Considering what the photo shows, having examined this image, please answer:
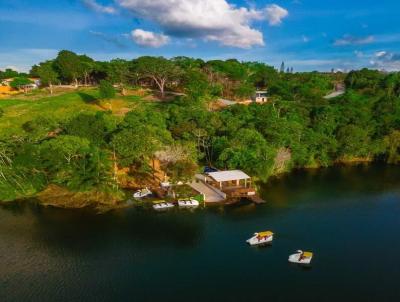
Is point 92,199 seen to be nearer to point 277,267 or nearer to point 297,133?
point 277,267

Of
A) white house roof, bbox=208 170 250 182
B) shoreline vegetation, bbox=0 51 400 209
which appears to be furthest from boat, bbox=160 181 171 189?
white house roof, bbox=208 170 250 182

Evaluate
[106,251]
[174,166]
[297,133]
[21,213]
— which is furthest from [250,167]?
[21,213]

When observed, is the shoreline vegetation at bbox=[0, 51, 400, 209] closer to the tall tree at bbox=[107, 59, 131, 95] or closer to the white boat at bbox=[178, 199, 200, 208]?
the tall tree at bbox=[107, 59, 131, 95]

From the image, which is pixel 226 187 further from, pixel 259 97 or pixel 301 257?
pixel 259 97

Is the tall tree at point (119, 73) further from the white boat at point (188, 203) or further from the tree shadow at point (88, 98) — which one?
the white boat at point (188, 203)

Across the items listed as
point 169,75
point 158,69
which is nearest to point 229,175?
point 158,69

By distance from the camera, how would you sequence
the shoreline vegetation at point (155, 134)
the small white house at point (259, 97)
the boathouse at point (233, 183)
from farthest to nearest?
the small white house at point (259, 97)
the boathouse at point (233, 183)
the shoreline vegetation at point (155, 134)

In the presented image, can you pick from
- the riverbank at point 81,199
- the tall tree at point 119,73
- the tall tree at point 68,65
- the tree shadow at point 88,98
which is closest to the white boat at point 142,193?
the riverbank at point 81,199
